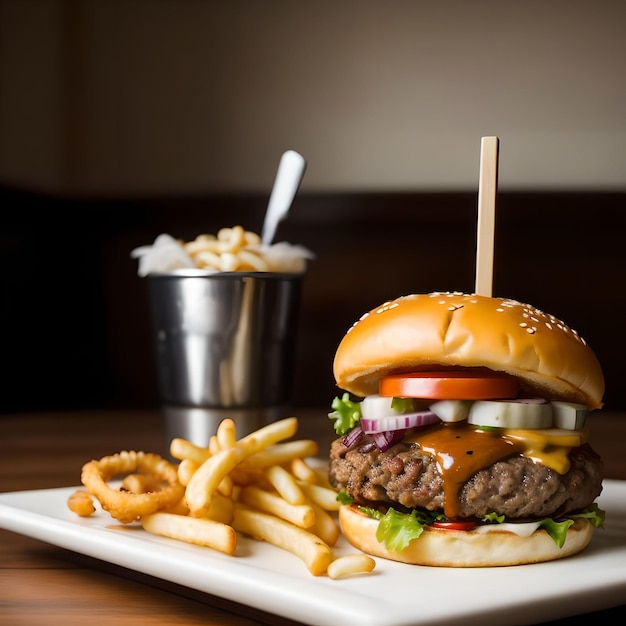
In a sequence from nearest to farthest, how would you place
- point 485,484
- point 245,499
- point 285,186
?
point 485,484, point 245,499, point 285,186

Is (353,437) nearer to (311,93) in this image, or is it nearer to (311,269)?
(311,269)

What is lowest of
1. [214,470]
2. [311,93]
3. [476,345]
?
[214,470]

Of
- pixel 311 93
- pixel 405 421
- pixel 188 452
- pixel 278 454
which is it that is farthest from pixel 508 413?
pixel 311 93

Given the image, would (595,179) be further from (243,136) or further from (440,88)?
(243,136)

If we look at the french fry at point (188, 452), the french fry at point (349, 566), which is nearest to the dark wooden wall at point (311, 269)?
the french fry at point (188, 452)

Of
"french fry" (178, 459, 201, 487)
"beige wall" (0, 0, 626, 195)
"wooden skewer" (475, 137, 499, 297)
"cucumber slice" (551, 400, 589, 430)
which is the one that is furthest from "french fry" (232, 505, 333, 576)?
"beige wall" (0, 0, 626, 195)

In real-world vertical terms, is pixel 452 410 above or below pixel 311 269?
above

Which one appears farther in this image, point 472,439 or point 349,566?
point 472,439
